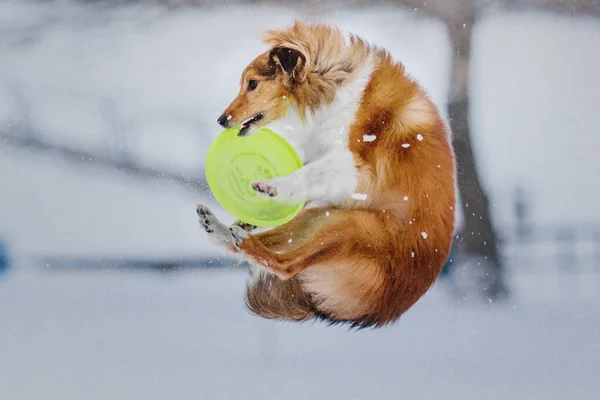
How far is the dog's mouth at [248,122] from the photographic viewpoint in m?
1.92

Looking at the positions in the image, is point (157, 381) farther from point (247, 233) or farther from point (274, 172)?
point (274, 172)

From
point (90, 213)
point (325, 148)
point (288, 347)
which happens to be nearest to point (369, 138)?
point (325, 148)

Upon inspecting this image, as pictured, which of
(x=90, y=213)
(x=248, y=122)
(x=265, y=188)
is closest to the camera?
(x=265, y=188)

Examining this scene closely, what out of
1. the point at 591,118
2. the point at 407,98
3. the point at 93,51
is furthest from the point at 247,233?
the point at 591,118

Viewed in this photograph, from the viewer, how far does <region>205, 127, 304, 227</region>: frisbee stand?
74.5 inches

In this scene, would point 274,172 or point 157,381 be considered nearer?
point 274,172

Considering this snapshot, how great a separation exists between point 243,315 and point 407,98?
0.79 m

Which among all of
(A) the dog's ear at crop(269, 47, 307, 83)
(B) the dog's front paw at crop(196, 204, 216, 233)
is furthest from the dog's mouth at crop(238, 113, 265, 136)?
(B) the dog's front paw at crop(196, 204, 216, 233)

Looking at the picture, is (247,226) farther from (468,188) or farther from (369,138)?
(468,188)

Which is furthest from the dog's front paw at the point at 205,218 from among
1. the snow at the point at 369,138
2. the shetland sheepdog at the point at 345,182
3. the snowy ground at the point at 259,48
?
the snow at the point at 369,138

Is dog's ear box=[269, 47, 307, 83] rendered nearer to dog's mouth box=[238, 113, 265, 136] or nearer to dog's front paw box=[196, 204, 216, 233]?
dog's mouth box=[238, 113, 265, 136]

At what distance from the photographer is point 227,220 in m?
1.98

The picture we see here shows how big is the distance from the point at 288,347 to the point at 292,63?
2.71 ft

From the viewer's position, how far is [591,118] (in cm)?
202
